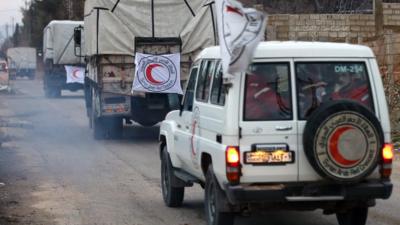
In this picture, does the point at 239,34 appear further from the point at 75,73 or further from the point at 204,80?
the point at 75,73

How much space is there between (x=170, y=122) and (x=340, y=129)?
3.19 metres

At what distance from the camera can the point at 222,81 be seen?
7.68 metres

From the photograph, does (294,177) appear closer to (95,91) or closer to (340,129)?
(340,129)

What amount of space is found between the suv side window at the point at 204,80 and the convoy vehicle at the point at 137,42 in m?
8.60

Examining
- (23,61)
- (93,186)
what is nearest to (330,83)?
(93,186)

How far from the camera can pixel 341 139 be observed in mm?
7000

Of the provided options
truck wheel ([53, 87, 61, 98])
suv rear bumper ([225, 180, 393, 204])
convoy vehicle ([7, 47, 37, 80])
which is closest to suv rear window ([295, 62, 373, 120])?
suv rear bumper ([225, 180, 393, 204])

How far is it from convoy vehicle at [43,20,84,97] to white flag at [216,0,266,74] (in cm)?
2631

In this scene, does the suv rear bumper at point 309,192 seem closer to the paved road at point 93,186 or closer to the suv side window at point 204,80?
the suv side window at point 204,80

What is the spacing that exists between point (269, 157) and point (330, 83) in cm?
92

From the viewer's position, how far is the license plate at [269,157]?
718cm

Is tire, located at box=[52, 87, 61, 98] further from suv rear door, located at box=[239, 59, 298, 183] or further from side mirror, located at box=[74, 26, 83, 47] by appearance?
suv rear door, located at box=[239, 59, 298, 183]

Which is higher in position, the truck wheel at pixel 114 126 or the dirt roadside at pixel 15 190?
the truck wheel at pixel 114 126

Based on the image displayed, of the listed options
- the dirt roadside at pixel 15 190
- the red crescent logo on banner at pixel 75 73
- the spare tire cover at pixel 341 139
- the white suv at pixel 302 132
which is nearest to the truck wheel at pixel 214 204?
the white suv at pixel 302 132
